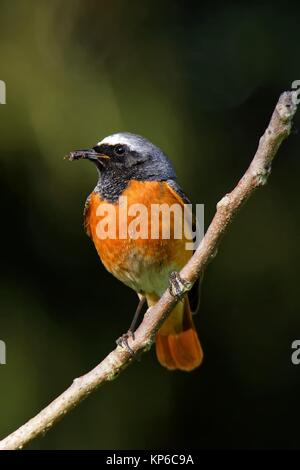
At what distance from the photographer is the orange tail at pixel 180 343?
459 cm

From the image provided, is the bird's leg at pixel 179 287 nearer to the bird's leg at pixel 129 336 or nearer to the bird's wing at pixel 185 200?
the bird's leg at pixel 129 336

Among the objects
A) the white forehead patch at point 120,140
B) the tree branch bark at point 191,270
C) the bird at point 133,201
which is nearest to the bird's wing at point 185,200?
the bird at point 133,201

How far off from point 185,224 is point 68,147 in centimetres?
130

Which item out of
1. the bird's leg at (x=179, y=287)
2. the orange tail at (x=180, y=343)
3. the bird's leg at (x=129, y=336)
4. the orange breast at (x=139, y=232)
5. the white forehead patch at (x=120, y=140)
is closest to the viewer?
the bird's leg at (x=179, y=287)

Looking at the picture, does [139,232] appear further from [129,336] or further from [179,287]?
[179,287]

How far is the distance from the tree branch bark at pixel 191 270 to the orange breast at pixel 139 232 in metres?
0.77

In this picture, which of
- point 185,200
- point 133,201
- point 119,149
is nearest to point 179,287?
point 133,201

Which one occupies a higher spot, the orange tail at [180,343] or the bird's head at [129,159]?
the bird's head at [129,159]

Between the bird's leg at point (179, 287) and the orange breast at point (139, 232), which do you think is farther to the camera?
the orange breast at point (139, 232)

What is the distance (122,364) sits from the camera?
3086 mm

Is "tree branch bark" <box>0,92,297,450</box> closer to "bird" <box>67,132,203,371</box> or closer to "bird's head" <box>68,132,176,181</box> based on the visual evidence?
"bird" <box>67,132,203,371</box>

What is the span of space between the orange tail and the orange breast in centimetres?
66

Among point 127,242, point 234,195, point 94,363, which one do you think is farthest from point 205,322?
point 234,195

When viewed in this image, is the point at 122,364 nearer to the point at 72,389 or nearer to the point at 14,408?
the point at 72,389
